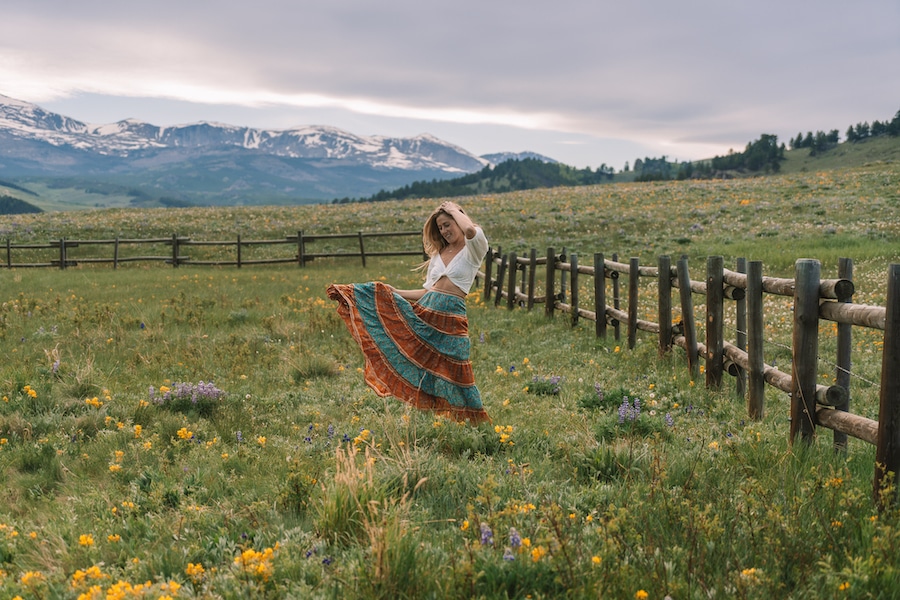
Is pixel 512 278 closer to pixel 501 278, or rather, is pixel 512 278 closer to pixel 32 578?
pixel 501 278

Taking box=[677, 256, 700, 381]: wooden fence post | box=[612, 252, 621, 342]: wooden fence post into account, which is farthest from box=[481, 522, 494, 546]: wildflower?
box=[612, 252, 621, 342]: wooden fence post

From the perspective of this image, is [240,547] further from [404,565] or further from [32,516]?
[32,516]

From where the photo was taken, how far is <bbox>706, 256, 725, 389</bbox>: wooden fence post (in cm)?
727

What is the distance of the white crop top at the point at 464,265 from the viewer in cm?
607

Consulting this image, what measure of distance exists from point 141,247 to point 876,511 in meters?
35.2

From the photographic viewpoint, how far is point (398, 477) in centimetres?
427

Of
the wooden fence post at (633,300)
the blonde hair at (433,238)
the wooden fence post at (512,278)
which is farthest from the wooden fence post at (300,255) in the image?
the blonde hair at (433,238)

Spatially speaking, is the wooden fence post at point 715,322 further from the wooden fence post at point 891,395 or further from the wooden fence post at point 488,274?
the wooden fence post at point 488,274

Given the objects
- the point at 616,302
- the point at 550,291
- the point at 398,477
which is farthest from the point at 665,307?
the point at 398,477

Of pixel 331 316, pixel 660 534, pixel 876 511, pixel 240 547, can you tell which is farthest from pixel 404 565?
pixel 331 316

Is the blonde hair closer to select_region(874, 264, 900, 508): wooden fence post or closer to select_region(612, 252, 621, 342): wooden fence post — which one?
select_region(874, 264, 900, 508): wooden fence post

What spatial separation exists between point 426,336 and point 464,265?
0.79 m

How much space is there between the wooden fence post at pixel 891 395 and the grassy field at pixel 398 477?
211 mm

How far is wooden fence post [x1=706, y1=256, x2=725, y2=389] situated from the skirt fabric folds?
121 inches
